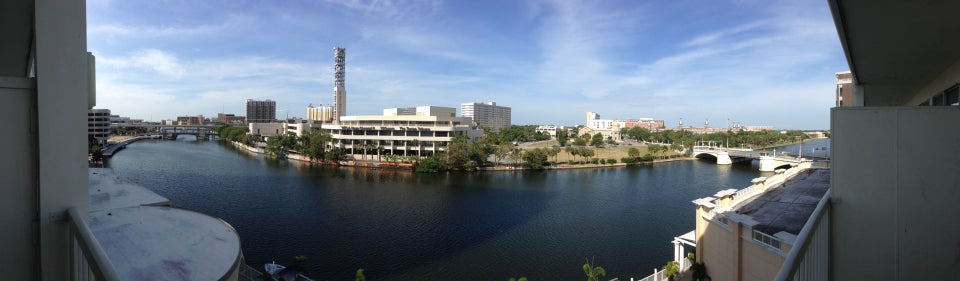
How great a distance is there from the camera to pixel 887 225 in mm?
1203

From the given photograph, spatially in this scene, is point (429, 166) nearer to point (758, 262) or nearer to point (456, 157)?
point (456, 157)

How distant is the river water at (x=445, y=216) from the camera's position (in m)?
7.26

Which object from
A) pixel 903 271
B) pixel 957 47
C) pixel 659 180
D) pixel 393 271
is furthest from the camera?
pixel 659 180

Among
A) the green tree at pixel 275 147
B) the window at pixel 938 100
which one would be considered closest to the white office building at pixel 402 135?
the green tree at pixel 275 147

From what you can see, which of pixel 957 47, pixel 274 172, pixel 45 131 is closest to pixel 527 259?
pixel 957 47

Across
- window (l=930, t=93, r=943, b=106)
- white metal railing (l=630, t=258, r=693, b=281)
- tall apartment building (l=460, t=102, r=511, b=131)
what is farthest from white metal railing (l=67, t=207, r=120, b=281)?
tall apartment building (l=460, t=102, r=511, b=131)

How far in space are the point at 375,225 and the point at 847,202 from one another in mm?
9090

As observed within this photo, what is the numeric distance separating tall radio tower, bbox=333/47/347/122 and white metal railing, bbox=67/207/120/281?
114 ft

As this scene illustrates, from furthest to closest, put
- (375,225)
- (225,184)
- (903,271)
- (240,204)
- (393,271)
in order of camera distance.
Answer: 1. (225,184)
2. (240,204)
3. (375,225)
4. (393,271)
5. (903,271)

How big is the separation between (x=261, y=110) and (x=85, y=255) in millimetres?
69980

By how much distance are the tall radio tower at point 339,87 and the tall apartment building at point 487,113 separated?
2836 centimetres

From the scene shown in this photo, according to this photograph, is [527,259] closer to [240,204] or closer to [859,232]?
[859,232]

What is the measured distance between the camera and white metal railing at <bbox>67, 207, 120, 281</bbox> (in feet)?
2.48

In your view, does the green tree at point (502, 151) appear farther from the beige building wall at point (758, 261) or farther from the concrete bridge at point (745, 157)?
the beige building wall at point (758, 261)
